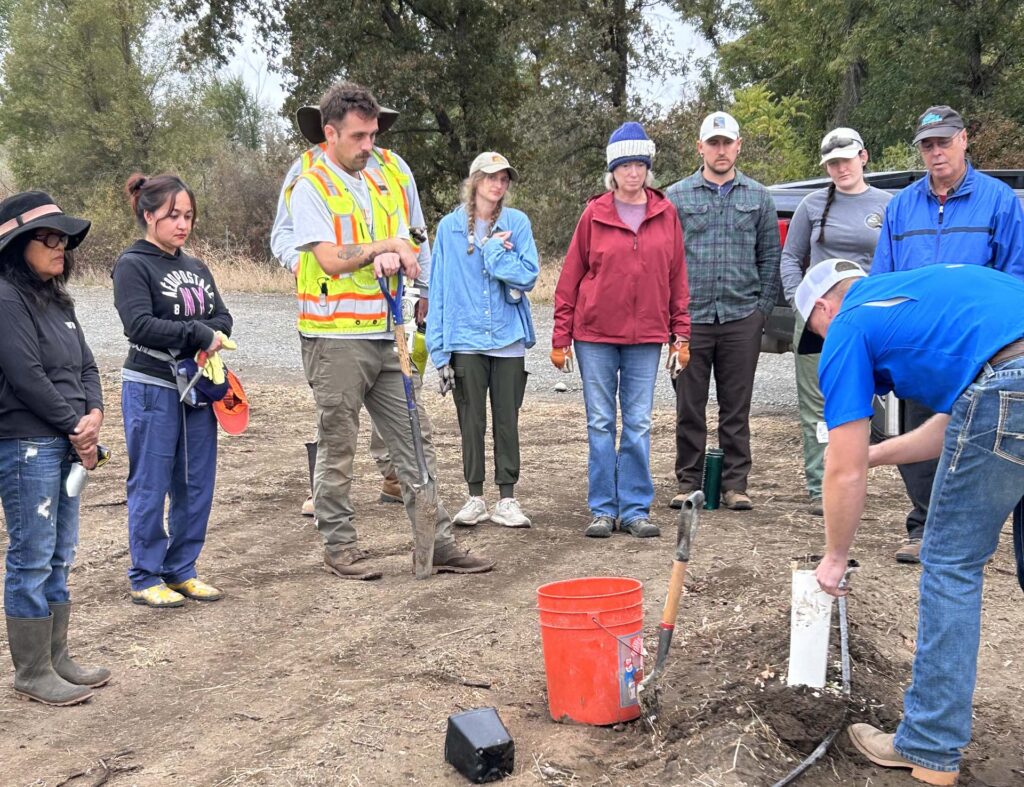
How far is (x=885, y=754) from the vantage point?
3516 mm

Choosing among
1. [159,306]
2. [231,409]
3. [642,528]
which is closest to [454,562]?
[642,528]

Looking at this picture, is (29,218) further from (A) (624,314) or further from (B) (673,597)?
(A) (624,314)

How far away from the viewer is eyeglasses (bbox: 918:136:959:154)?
5.30 m

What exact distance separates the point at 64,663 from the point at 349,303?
211 cm

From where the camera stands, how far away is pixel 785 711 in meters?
3.79

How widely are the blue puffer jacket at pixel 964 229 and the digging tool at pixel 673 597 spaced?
243cm

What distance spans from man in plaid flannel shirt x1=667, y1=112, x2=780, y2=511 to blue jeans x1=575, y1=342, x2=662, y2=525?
57 cm

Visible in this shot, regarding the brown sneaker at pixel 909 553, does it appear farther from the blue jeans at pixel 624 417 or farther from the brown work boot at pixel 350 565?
the brown work boot at pixel 350 565

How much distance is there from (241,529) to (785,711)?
4.00 m

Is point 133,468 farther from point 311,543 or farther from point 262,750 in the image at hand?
point 262,750

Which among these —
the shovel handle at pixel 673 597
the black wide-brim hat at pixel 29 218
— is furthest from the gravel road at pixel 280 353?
the black wide-brim hat at pixel 29 218

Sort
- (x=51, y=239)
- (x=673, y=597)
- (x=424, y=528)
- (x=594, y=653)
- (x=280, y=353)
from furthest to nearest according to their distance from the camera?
(x=280, y=353) → (x=424, y=528) → (x=51, y=239) → (x=594, y=653) → (x=673, y=597)

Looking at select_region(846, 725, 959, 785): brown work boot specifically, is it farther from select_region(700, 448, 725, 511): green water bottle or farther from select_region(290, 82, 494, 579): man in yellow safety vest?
select_region(700, 448, 725, 511): green water bottle

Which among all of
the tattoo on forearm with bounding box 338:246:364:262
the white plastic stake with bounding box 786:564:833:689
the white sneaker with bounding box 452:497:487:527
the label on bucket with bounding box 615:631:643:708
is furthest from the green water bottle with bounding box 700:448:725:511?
the label on bucket with bounding box 615:631:643:708
